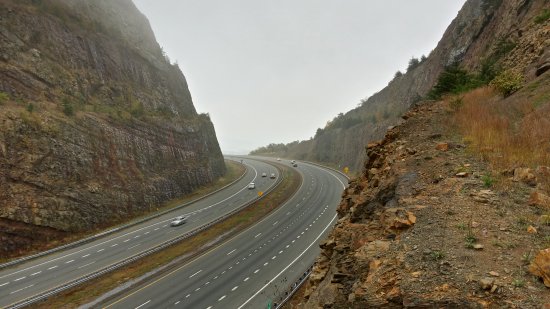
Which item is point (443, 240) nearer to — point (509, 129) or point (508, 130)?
point (508, 130)

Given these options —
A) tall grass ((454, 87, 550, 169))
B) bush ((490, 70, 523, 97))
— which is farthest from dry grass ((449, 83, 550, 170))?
bush ((490, 70, 523, 97))

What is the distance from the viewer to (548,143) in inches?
383

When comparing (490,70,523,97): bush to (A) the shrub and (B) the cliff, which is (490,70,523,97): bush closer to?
(B) the cliff

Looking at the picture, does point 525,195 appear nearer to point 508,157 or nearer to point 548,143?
point 508,157

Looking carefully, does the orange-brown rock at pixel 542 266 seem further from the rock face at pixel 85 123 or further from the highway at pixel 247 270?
the rock face at pixel 85 123

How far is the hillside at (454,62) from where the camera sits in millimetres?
22780

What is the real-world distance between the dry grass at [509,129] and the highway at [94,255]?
28768 millimetres

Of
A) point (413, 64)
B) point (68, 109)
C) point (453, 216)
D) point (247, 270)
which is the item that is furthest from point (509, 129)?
point (413, 64)

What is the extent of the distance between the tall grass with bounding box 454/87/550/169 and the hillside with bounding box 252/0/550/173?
5.15m

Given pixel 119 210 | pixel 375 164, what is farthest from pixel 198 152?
pixel 375 164

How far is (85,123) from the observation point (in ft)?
141

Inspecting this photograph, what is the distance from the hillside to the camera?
74.7ft

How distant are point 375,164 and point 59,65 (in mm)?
49162

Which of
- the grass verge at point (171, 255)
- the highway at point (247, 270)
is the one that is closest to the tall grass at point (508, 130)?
the highway at point (247, 270)
